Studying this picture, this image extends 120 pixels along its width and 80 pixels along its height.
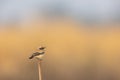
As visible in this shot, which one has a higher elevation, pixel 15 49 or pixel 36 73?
pixel 15 49

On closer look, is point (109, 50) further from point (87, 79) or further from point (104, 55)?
point (87, 79)

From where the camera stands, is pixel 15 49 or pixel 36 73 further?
pixel 15 49

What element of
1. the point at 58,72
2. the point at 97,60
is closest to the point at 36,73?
the point at 58,72

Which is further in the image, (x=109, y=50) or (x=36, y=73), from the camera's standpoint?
(x=109, y=50)

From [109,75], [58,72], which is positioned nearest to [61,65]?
[58,72]

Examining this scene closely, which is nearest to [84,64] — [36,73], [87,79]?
[87,79]

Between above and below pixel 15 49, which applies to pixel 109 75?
below

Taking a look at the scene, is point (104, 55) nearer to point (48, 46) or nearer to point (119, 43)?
point (119, 43)

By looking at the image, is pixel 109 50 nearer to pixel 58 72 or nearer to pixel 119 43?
Answer: pixel 119 43
